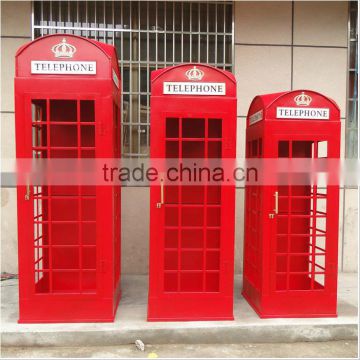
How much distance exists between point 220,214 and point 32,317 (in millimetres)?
→ 2241

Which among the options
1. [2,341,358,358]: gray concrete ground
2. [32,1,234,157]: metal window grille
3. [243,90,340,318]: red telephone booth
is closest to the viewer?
[2,341,358,358]: gray concrete ground

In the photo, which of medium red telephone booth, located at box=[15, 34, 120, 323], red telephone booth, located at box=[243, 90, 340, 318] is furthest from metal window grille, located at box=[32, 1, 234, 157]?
red telephone booth, located at box=[243, 90, 340, 318]

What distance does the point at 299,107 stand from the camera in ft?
12.8

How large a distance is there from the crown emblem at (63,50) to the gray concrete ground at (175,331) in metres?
2.73

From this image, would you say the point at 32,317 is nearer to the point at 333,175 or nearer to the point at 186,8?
the point at 333,175

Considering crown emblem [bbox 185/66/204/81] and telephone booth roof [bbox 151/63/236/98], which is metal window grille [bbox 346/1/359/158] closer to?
telephone booth roof [bbox 151/63/236/98]

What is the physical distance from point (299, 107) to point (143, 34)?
2.84 meters

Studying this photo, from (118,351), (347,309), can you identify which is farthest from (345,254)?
(118,351)

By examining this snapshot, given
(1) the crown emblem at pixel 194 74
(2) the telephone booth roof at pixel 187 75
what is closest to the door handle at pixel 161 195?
(2) the telephone booth roof at pixel 187 75

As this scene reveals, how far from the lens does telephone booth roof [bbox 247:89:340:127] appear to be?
3.89 meters

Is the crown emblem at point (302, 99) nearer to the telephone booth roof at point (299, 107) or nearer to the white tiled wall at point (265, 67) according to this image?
the telephone booth roof at point (299, 107)

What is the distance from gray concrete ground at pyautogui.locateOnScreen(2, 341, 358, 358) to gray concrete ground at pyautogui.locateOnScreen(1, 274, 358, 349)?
6cm

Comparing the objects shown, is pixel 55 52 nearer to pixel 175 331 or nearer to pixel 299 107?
pixel 299 107

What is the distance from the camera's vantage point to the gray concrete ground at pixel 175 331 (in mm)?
3676
